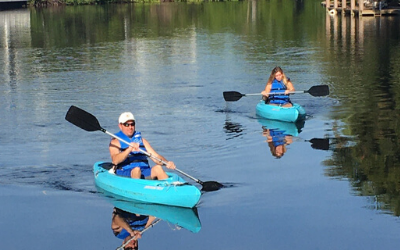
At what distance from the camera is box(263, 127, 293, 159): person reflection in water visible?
16831 millimetres

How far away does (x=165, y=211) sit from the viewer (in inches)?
492

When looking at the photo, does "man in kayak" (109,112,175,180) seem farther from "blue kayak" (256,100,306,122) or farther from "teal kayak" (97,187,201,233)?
"blue kayak" (256,100,306,122)

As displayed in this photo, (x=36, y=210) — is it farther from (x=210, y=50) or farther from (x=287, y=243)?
(x=210, y=50)

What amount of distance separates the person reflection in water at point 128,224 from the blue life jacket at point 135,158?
84 centimetres

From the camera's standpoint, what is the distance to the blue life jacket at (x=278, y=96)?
20156mm

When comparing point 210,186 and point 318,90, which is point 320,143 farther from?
point 318,90

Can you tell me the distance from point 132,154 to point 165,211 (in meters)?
1.24

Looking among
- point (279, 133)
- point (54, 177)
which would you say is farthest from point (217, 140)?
point (54, 177)

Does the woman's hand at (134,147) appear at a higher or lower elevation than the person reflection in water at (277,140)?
higher

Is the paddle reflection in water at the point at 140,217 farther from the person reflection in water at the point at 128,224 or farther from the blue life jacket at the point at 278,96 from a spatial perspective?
the blue life jacket at the point at 278,96

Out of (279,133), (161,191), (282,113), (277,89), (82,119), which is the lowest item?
(279,133)

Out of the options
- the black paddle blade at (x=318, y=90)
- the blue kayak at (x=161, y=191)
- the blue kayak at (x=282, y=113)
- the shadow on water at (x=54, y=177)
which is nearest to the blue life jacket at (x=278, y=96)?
the blue kayak at (x=282, y=113)

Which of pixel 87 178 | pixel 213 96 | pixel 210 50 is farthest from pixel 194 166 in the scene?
pixel 210 50

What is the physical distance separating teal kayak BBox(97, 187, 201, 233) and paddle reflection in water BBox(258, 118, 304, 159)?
4283 millimetres
